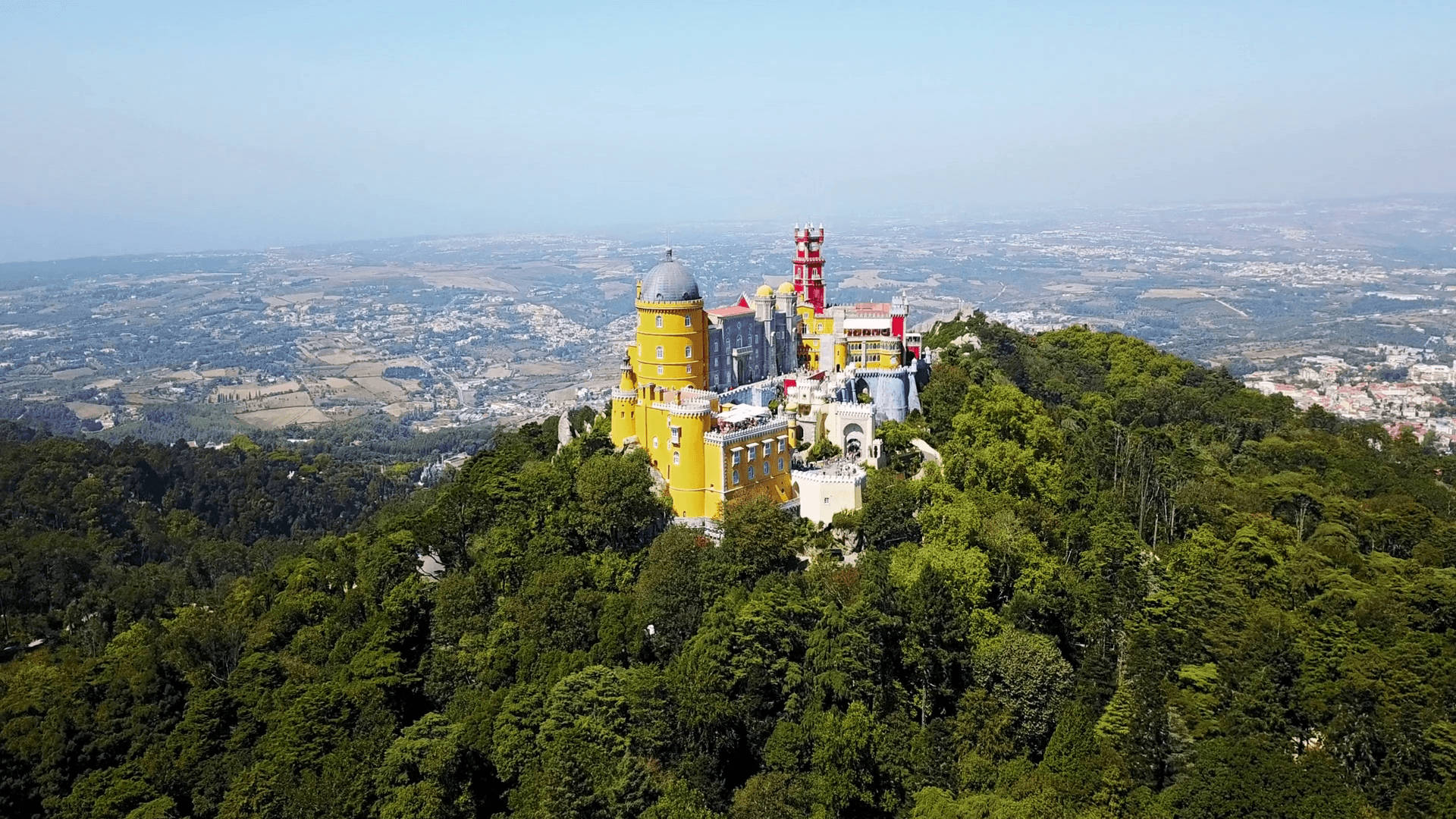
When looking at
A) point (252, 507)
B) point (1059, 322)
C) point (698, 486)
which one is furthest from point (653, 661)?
point (1059, 322)

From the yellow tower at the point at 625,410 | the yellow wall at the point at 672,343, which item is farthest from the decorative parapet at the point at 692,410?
the yellow wall at the point at 672,343

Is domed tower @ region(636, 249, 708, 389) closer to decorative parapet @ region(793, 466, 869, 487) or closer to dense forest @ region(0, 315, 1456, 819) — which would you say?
dense forest @ region(0, 315, 1456, 819)

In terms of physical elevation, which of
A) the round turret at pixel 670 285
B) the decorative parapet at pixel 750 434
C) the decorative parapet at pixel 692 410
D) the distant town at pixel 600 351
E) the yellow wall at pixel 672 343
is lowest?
the distant town at pixel 600 351

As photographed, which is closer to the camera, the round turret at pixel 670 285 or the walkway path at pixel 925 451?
the round turret at pixel 670 285

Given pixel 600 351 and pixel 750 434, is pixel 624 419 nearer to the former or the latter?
pixel 750 434

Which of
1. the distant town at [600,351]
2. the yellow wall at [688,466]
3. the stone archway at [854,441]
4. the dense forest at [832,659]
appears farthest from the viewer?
the distant town at [600,351]

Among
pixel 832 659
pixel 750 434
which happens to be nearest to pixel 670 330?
pixel 750 434

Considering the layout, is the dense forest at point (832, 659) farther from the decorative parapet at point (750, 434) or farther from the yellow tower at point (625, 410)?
the decorative parapet at point (750, 434)
